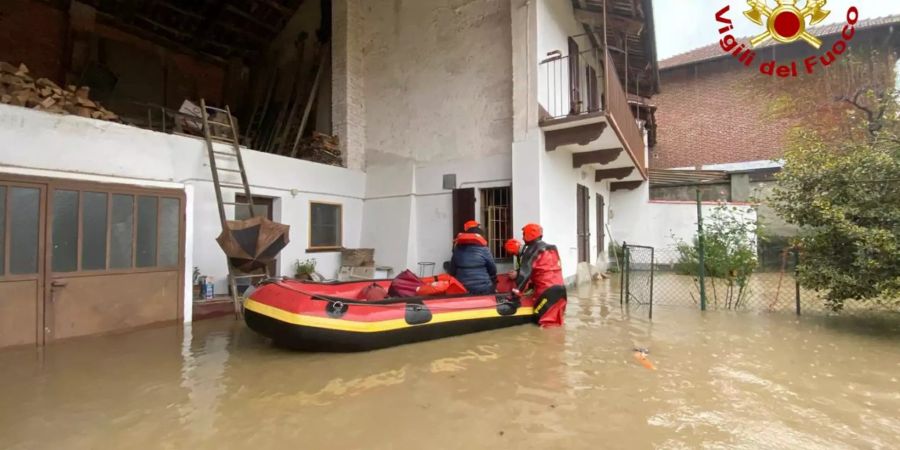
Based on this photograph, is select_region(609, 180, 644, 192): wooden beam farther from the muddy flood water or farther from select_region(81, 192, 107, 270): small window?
select_region(81, 192, 107, 270): small window

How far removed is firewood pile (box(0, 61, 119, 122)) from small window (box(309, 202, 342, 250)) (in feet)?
12.5

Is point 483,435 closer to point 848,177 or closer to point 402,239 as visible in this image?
point 848,177

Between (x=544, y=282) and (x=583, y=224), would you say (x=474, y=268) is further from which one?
(x=583, y=224)

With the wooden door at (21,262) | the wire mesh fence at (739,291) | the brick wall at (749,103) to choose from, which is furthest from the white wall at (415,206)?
the brick wall at (749,103)

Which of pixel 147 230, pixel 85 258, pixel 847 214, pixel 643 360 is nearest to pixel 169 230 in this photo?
pixel 147 230

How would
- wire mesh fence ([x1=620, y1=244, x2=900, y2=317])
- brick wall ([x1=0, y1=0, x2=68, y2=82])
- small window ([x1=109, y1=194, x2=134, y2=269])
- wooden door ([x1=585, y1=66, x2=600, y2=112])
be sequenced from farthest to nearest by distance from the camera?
wooden door ([x1=585, y1=66, x2=600, y2=112]), brick wall ([x1=0, y1=0, x2=68, y2=82]), wire mesh fence ([x1=620, y1=244, x2=900, y2=317]), small window ([x1=109, y1=194, x2=134, y2=269])

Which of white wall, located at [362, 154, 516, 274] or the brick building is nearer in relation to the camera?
white wall, located at [362, 154, 516, 274]

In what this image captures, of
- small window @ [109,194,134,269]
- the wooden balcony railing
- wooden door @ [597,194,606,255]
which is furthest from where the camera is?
wooden door @ [597,194,606,255]

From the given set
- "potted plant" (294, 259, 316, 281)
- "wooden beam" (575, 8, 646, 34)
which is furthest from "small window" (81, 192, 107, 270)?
"wooden beam" (575, 8, 646, 34)

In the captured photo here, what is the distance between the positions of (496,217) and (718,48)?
1776 centimetres

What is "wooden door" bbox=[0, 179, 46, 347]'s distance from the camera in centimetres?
447

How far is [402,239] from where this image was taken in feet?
29.1

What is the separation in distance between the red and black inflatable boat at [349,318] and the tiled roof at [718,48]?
19.3m

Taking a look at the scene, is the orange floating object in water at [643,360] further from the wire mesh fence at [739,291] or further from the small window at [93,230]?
the small window at [93,230]
